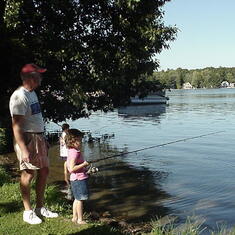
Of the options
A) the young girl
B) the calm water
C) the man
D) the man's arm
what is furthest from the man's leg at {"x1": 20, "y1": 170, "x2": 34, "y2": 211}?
the calm water

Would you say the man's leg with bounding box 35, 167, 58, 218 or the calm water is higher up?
the man's leg with bounding box 35, 167, 58, 218

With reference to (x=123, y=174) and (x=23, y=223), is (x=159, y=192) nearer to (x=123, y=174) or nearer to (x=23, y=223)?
(x=123, y=174)

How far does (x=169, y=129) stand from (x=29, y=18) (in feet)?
73.2

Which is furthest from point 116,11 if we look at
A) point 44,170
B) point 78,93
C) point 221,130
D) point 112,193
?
point 221,130

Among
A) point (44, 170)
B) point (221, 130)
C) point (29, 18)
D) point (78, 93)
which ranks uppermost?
point (29, 18)

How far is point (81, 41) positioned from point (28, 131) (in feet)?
26.4

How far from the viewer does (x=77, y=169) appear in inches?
253

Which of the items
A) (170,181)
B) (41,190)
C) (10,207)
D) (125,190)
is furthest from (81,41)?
(41,190)

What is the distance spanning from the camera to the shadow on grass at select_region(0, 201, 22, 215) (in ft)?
23.2

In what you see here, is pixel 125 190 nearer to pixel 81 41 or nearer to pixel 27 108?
pixel 81 41

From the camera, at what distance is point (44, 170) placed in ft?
19.3

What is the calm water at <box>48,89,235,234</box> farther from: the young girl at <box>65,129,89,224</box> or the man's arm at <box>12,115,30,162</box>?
the man's arm at <box>12,115,30,162</box>

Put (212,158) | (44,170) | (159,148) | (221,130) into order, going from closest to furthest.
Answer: (44,170)
(212,158)
(159,148)
(221,130)

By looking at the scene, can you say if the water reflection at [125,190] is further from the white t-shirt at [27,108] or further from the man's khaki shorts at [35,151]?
the white t-shirt at [27,108]
